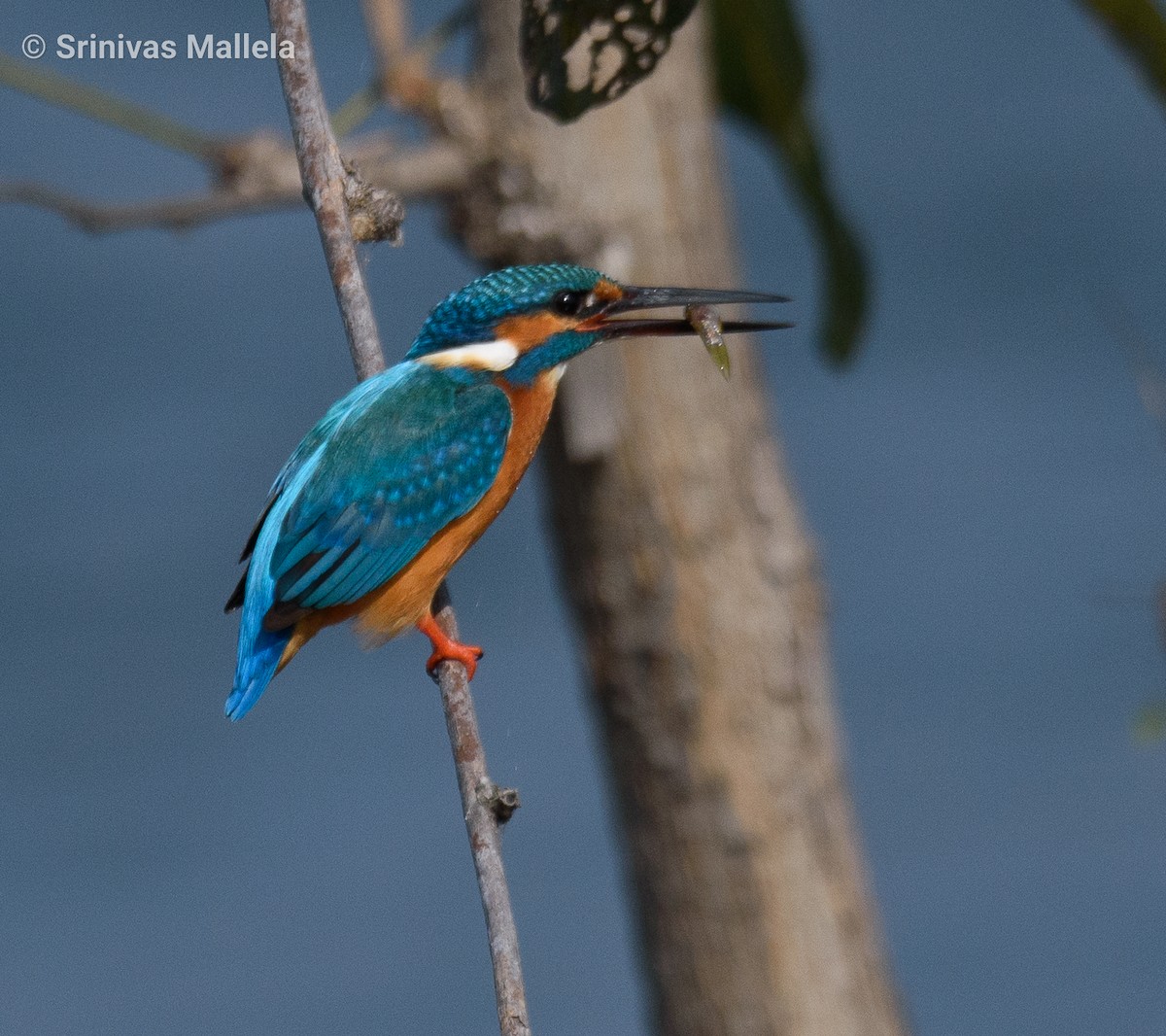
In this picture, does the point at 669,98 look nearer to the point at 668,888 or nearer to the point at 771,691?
the point at 771,691

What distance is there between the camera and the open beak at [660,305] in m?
1.93

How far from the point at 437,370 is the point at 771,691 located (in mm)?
1702

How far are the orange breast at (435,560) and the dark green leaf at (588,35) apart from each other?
2.06 feet

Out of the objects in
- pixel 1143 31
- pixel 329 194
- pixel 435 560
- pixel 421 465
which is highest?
pixel 1143 31

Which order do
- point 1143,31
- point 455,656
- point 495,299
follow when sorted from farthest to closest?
1. point 1143,31
2. point 495,299
3. point 455,656

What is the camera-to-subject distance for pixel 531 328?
2.21 m

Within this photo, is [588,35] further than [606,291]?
No

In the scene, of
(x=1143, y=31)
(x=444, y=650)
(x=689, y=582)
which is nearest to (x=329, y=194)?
(x=444, y=650)

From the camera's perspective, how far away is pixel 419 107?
12.2 ft

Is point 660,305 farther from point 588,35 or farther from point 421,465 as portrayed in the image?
point 588,35

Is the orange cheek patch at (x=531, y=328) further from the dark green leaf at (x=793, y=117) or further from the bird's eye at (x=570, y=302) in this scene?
the dark green leaf at (x=793, y=117)

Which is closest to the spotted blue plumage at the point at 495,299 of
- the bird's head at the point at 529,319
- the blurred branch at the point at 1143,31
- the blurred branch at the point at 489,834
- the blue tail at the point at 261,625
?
the bird's head at the point at 529,319

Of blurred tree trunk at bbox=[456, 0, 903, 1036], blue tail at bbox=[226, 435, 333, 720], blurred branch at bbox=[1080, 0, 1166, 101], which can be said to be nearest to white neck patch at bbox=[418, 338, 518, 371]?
blue tail at bbox=[226, 435, 333, 720]

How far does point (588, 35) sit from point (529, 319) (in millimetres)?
560
